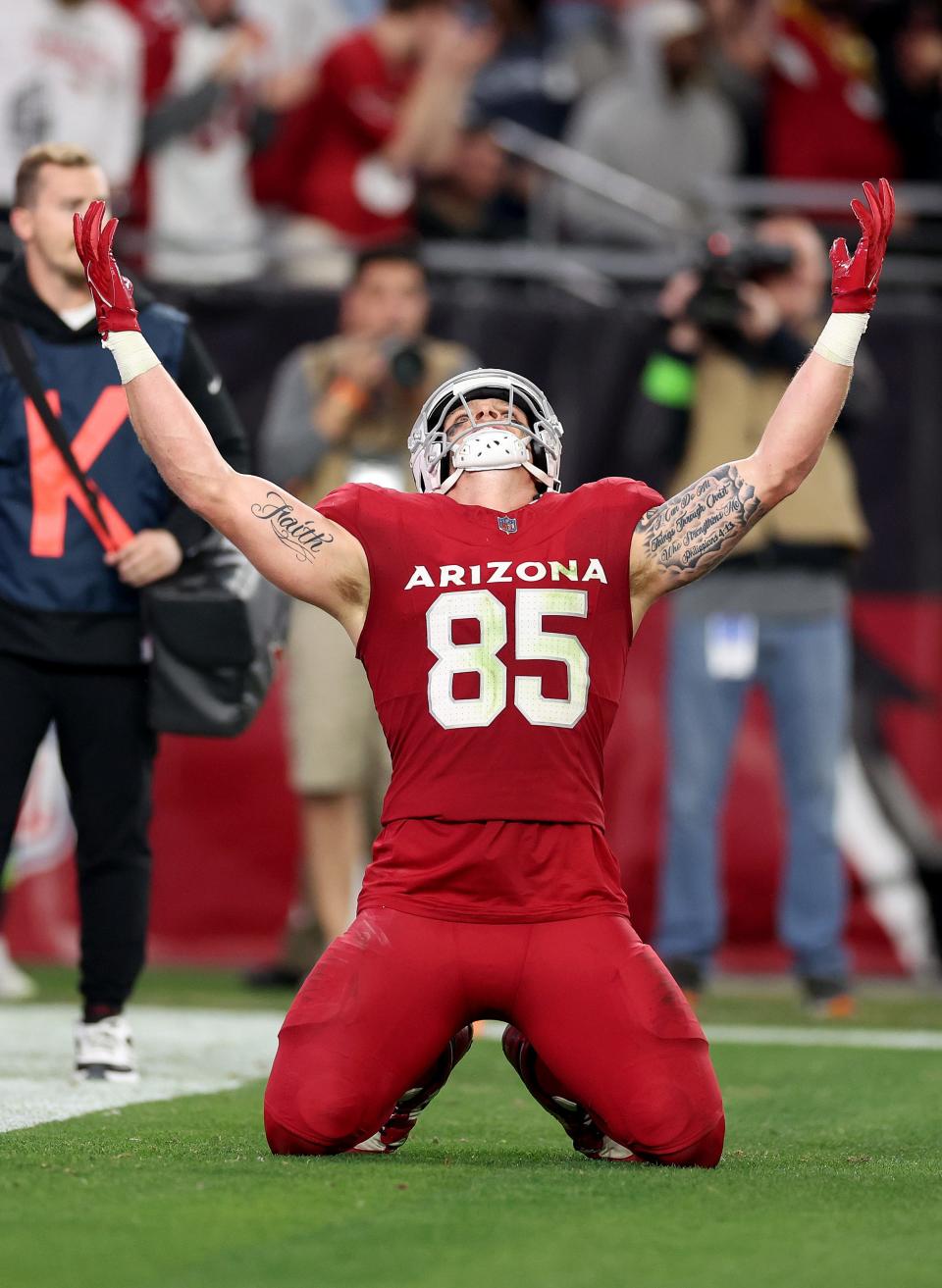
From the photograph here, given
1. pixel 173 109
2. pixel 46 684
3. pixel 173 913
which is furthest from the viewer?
pixel 173 109

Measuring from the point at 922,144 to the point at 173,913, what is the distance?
4900mm

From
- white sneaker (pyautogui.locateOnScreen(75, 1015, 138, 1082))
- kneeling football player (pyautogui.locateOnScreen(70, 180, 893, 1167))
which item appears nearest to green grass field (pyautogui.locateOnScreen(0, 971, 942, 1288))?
kneeling football player (pyautogui.locateOnScreen(70, 180, 893, 1167))

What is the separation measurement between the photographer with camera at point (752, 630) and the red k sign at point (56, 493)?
284 cm

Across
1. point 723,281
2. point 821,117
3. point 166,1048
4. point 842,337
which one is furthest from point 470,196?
point 842,337

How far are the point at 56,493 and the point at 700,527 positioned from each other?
1.74 meters

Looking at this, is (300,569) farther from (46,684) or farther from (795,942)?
(795,942)

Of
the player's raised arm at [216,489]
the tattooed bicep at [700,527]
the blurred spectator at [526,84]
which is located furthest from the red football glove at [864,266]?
the blurred spectator at [526,84]

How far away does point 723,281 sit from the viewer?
7.58 meters

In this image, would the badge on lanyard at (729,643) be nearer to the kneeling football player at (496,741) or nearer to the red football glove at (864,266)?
the kneeling football player at (496,741)

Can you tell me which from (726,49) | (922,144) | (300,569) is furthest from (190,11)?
(300,569)

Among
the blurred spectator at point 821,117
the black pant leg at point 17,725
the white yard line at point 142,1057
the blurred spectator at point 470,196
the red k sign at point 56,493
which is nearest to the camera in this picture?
the white yard line at point 142,1057

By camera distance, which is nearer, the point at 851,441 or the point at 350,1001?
the point at 350,1001

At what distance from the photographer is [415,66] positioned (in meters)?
9.80

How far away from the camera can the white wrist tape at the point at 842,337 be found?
4.21 metres
